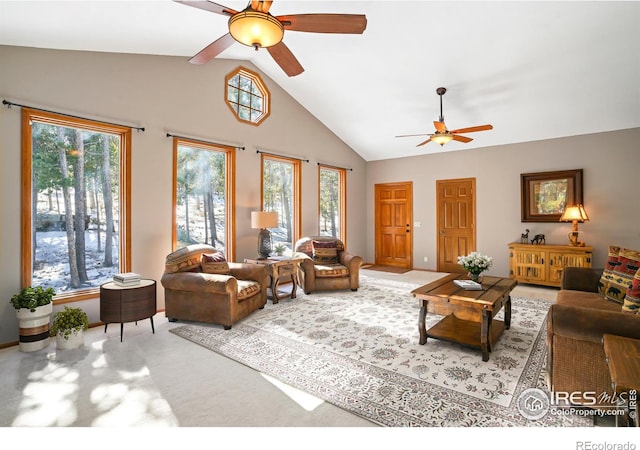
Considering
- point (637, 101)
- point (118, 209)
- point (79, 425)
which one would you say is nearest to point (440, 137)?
point (637, 101)

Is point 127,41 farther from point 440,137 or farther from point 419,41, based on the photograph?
point 440,137

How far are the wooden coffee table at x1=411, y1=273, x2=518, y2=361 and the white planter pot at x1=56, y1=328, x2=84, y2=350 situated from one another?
10.8 ft

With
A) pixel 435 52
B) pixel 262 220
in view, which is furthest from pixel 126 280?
pixel 435 52

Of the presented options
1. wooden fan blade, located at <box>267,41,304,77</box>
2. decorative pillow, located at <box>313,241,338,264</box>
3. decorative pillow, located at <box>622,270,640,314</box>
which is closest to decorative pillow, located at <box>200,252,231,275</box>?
decorative pillow, located at <box>313,241,338,264</box>

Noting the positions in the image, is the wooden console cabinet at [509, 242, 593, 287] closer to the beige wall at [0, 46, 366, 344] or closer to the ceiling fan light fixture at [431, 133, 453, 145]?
the ceiling fan light fixture at [431, 133, 453, 145]

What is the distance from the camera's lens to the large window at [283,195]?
5754 millimetres

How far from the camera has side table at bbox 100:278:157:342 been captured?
10.5 ft

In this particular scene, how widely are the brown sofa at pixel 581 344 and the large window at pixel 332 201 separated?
5.05m

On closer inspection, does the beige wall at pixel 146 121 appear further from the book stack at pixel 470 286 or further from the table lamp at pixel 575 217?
the table lamp at pixel 575 217

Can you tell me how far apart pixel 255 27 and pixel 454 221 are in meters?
6.04

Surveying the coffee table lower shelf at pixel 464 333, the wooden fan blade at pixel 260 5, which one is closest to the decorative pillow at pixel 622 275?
the coffee table lower shelf at pixel 464 333

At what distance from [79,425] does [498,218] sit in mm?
6847

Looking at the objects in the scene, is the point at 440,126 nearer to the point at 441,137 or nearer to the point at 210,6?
the point at 441,137

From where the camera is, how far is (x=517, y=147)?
6148 mm
